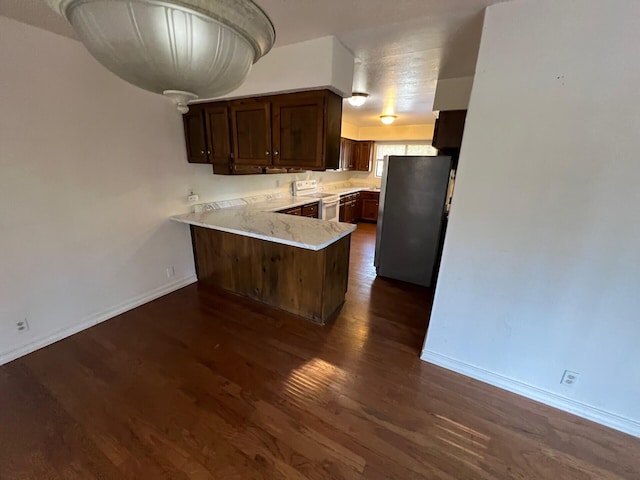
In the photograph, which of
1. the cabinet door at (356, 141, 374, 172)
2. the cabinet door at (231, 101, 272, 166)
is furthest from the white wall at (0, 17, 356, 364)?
the cabinet door at (356, 141, 374, 172)

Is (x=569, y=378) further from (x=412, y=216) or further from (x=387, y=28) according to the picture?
(x=387, y=28)

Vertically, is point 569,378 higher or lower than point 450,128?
lower

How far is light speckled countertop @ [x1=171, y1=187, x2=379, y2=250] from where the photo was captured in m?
2.30

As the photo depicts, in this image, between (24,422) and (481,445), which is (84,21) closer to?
(24,422)

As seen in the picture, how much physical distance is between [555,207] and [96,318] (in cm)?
369

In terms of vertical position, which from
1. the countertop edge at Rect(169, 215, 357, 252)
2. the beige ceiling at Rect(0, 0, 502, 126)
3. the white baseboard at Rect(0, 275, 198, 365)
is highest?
the beige ceiling at Rect(0, 0, 502, 126)

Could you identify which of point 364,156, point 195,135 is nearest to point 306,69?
point 195,135

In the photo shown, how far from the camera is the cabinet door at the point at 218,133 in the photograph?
281 centimetres

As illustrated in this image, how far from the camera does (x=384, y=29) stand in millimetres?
1890

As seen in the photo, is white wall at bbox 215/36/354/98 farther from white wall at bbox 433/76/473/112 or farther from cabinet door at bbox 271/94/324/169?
white wall at bbox 433/76/473/112

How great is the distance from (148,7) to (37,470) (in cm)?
210

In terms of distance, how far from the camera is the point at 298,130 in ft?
7.89

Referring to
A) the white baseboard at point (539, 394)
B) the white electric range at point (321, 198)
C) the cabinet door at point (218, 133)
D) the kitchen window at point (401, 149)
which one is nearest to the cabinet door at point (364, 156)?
the kitchen window at point (401, 149)

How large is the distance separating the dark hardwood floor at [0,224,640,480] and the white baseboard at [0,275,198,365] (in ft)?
0.28
